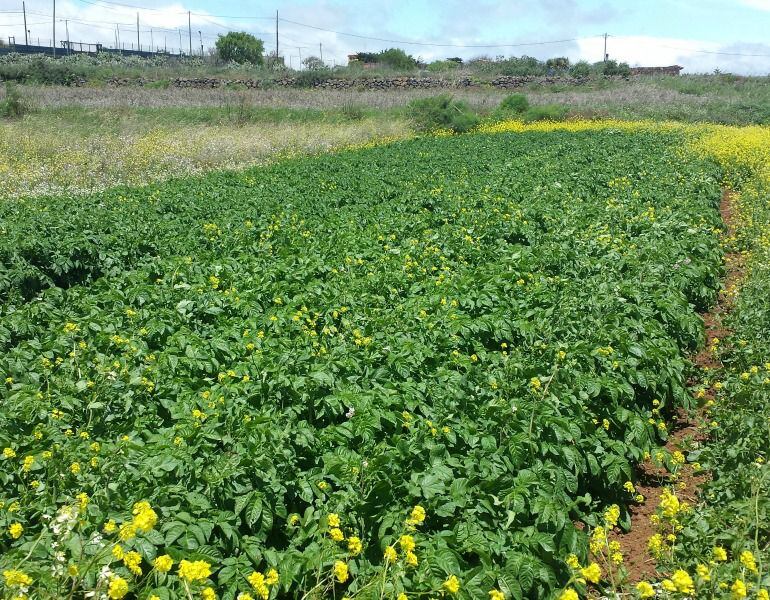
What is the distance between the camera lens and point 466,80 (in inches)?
1957

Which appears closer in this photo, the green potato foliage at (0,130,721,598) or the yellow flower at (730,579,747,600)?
the yellow flower at (730,579,747,600)

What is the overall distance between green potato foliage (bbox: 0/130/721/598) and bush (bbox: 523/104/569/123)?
27129mm

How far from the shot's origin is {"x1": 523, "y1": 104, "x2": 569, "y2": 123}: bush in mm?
35781

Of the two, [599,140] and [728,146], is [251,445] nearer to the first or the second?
[728,146]

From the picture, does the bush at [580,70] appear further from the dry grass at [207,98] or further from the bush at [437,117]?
the bush at [437,117]

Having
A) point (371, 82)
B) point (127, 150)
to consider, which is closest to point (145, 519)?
point (127, 150)

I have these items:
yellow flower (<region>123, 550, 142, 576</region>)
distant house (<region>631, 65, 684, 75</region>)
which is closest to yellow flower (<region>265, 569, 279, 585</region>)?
yellow flower (<region>123, 550, 142, 576</region>)

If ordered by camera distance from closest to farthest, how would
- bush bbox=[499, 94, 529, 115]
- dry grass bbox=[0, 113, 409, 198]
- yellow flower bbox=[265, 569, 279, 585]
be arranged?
1. yellow flower bbox=[265, 569, 279, 585]
2. dry grass bbox=[0, 113, 409, 198]
3. bush bbox=[499, 94, 529, 115]

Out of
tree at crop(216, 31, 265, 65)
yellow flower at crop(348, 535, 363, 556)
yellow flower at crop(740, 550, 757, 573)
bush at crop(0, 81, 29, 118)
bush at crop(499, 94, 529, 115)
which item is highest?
tree at crop(216, 31, 265, 65)

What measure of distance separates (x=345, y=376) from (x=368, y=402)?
62cm

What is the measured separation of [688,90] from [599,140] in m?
28.9

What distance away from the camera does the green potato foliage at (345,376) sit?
3.25 meters

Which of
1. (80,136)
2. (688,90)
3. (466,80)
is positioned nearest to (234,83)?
(466,80)

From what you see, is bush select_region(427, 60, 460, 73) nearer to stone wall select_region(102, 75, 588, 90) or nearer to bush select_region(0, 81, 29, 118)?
stone wall select_region(102, 75, 588, 90)
